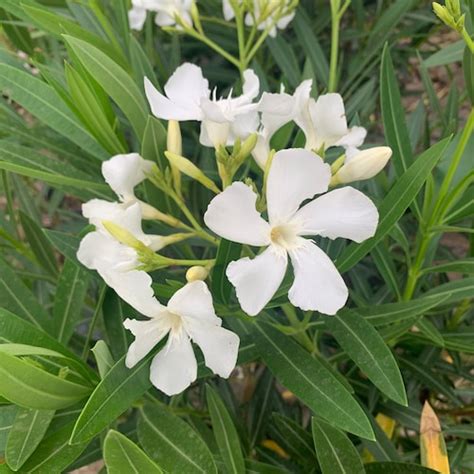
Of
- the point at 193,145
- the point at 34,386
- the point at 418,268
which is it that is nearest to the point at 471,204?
the point at 418,268

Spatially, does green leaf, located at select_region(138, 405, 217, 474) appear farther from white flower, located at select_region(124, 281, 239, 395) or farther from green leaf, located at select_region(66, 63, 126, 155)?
green leaf, located at select_region(66, 63, 126, 155)

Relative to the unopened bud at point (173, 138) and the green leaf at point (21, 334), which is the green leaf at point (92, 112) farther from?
the green leaf at point (21, 334)

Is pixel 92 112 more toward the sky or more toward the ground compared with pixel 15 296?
more toward the sky

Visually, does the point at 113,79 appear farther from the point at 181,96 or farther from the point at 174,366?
the point at 174,366

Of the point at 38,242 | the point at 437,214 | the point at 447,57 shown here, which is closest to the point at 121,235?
the point at 437,214

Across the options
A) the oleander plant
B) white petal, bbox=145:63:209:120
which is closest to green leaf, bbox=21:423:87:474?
the oleander plant

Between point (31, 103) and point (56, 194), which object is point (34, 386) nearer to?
point (31, 103)

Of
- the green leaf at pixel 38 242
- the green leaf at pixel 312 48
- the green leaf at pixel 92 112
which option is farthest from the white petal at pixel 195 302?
the green leaf at pixel 312 48
